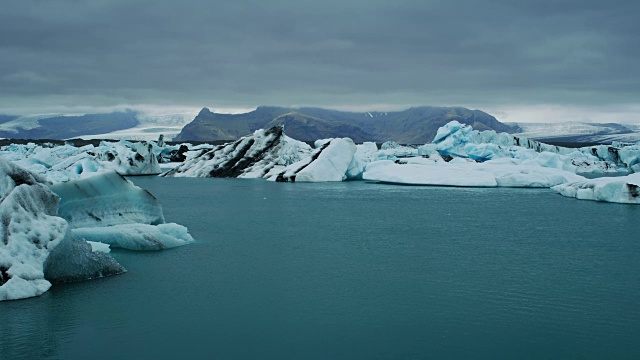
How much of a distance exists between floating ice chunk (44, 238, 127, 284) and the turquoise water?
258 millimetres

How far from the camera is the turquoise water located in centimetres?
562

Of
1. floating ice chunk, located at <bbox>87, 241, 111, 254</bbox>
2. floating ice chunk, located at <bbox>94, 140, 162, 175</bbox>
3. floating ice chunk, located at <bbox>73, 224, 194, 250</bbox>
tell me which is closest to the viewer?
floating ice chunk, located at <bbox>87, 241, 111, 254</bbox>

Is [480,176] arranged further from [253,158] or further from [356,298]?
[356,298]

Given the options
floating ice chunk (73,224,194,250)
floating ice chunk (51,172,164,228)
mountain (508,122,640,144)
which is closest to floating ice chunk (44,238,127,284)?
floating ice chunk (73,224,194,250)

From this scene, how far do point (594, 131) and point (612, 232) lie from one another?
16652 cm

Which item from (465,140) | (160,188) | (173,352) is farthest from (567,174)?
(173,352)

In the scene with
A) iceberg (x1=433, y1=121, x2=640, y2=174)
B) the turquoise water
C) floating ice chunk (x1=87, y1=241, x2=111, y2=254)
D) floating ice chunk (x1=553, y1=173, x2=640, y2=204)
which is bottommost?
the turquoise water

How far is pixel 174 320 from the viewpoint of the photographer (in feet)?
21.0

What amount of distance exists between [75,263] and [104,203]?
8.75ft

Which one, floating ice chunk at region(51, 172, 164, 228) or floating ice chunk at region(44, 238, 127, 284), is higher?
floating ice chunk at region(51, 172, 164, 228)

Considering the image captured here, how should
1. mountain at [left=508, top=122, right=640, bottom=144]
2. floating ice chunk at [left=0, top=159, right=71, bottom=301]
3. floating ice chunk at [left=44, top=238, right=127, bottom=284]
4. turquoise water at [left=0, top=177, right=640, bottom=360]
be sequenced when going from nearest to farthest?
turquoise water at [left=0, top=177, right=640, bottom=360]
floating ice chunk at [left=0, top=159, right=71, bottom=301]
floating ice chunk at [left=44, top=238, right=127, bottom=284]
mountain at [left=508, top=122, right=640, bottom=144]

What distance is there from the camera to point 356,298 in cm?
717

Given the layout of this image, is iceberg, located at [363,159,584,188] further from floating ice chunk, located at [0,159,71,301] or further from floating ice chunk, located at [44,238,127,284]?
floating ice chunk, located at [0,159,71,301]

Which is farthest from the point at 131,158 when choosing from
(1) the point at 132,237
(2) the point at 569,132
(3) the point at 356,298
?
(2) the point at 569,132
